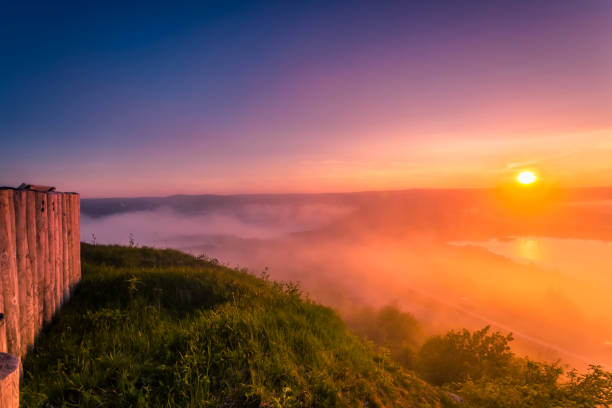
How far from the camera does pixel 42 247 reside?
16.6 ft

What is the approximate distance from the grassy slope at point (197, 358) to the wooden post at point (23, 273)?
0.36 metres

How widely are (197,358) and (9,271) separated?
3202 mm

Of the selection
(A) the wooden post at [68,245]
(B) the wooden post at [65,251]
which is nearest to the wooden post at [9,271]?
(B) the wooden post at [65,251]

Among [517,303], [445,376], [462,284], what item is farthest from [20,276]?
[462,284]

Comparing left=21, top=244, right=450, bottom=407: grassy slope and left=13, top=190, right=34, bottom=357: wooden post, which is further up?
left=13, top=190, right=34, bottom=357: wooden post

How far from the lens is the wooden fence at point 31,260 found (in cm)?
407

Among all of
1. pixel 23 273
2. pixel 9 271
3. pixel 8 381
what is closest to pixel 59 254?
pixel 23 273

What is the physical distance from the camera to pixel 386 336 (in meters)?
56.8

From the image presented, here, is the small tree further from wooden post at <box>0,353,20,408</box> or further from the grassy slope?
wooden post at <box>0,353,20,408</box>

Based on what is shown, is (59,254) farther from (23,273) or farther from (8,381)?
(8,381)

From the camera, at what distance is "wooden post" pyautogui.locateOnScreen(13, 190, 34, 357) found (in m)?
4.39

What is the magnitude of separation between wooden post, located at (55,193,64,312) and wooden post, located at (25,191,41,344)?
839mm

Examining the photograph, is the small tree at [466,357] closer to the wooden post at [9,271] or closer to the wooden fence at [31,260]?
the wooden fence at [31,260]

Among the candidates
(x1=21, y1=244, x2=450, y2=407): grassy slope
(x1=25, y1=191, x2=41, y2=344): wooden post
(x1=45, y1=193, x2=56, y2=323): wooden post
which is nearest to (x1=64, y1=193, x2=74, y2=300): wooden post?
(x1=21, y1=244, x2=450, y2=407): grassy slope
